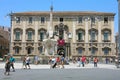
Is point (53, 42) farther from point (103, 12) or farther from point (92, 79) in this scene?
→ point (103, 12)

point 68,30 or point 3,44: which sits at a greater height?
point 68,30

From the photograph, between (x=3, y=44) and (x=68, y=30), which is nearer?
(x=68, y=30)

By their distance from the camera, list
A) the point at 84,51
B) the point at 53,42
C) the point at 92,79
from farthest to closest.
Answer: the point at 84,51 → the point at 53,42 → the point at 92,79

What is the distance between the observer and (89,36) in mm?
85188

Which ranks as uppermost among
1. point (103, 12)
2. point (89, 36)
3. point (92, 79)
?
point (103, 12)

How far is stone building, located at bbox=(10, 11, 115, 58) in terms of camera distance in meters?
84.2

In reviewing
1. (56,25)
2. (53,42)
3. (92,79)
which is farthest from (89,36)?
(92,79)

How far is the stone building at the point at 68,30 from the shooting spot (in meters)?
84.2

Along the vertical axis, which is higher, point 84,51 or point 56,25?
point 56,25

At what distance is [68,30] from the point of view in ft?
279

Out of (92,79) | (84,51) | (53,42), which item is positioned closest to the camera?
(92,79)

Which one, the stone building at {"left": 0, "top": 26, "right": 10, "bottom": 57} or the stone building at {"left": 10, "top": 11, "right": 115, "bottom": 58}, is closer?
the stone building at {"left": 10, "top": 11, "right": 115, "bottom": 58}

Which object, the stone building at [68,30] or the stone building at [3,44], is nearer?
the stone building at [68,30]

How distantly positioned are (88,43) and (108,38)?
15.9 feet
